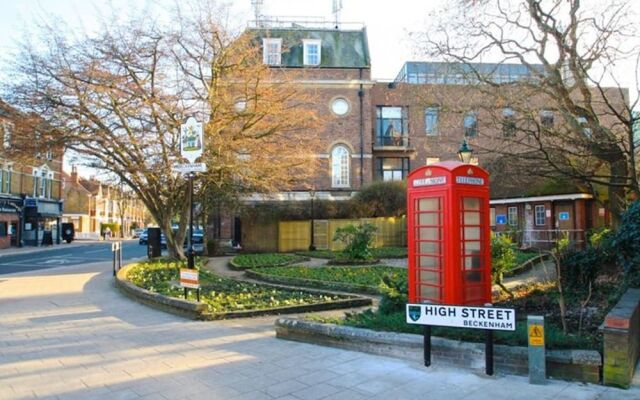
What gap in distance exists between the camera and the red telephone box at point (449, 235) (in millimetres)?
6871

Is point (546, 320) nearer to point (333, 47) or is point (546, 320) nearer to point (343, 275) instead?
point (343, 275)

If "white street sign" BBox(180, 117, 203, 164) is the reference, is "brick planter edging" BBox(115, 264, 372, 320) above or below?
below

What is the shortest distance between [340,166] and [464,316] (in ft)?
95.2

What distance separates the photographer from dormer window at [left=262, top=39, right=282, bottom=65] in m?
27.2

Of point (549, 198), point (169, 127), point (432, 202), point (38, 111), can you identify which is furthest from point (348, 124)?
point (432, 202)

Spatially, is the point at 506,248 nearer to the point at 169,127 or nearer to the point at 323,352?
the point at 323,352

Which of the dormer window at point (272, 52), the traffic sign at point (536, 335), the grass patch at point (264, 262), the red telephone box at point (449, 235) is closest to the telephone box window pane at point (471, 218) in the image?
the red telephone box at point (449, 235)

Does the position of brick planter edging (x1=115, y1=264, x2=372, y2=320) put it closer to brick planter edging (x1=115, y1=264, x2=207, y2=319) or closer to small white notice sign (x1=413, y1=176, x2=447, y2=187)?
brick planter edging (x1=115, y1=264, x2=207, y2=319)

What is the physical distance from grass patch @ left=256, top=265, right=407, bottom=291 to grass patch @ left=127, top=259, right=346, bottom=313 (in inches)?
71.3

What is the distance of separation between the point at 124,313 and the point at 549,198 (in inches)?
929

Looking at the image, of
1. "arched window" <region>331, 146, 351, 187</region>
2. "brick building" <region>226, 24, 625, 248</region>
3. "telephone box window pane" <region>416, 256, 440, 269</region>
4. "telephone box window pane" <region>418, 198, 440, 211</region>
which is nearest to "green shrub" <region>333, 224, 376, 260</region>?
"brick building" <region>226, 24, 625, 248</region>

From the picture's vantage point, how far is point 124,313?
32.8 ft

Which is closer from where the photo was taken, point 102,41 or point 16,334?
point 16,334

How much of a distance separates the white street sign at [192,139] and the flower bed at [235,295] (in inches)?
131
